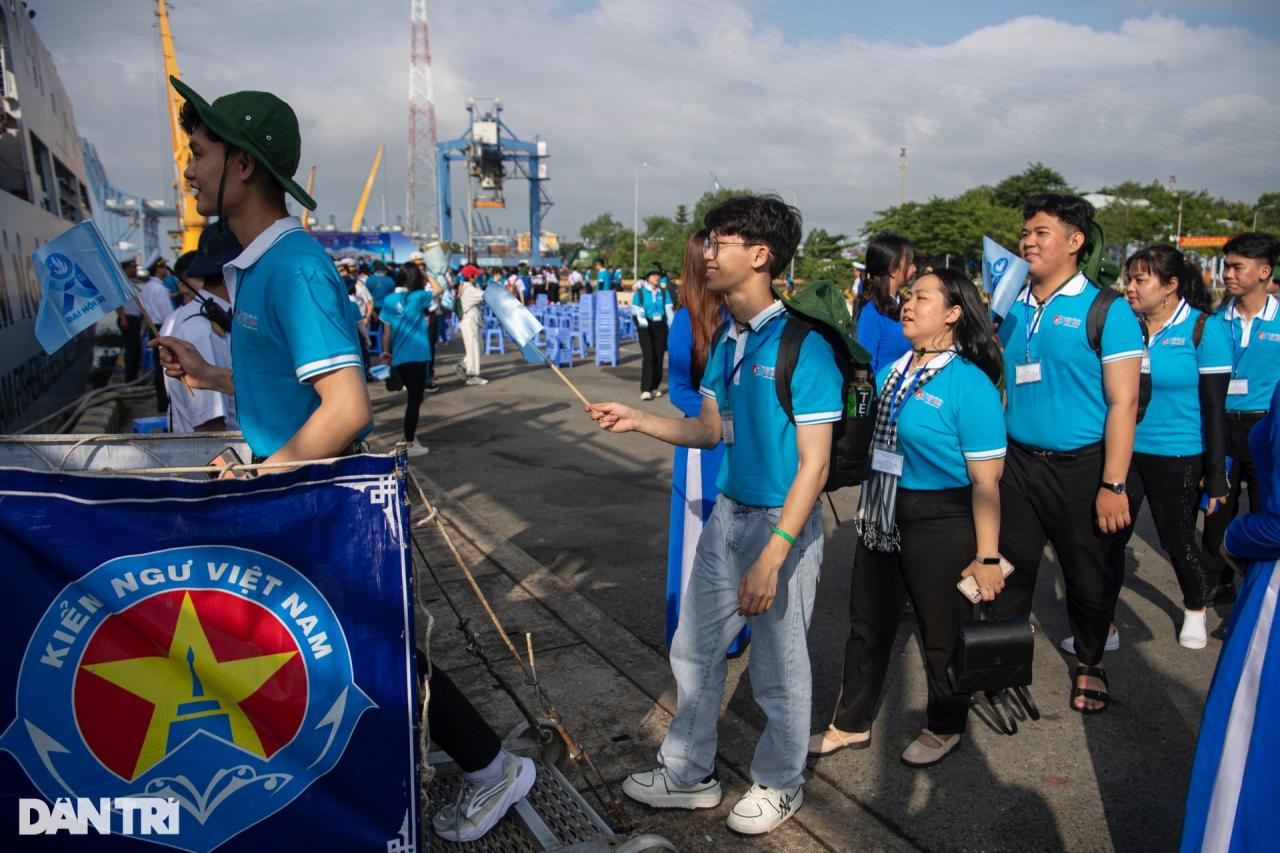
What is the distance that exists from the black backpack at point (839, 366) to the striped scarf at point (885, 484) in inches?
14.9

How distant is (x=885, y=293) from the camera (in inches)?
187

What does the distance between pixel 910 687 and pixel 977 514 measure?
49.9 inches

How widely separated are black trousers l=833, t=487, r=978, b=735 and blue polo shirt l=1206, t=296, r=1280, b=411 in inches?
114

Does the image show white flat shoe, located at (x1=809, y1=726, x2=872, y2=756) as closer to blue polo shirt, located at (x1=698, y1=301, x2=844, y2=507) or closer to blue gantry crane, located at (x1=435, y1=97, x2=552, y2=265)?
blue polo shirt, located at (x1=698, y1=301, x2=844, y2=507)

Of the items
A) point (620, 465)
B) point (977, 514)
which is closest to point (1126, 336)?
point (977, 514)

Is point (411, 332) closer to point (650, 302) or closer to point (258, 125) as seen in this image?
point (650, 302)

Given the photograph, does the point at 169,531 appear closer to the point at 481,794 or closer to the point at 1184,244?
the point at 481,794

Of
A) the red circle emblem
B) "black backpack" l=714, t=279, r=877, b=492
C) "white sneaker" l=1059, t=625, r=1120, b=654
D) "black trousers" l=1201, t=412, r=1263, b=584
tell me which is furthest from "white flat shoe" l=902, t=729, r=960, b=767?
"black trousers" l=1201, t=412, r=1263, b=584

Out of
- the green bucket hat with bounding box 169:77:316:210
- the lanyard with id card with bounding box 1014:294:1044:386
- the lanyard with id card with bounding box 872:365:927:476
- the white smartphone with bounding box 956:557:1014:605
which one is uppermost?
the green bucket hat with bounding box 169:77:316:210

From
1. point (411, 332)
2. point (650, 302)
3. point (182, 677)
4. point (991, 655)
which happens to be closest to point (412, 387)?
point (411, 332)

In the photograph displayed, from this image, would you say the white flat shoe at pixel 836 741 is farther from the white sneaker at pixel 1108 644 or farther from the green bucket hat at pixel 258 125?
the green bucket hat at pixel 258 125

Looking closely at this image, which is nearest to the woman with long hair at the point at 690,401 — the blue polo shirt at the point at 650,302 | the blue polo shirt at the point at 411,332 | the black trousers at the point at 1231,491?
the black trousers at the point at 1231,491

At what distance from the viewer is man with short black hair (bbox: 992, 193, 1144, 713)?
143 inches

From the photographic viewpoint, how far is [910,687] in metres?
4.08
